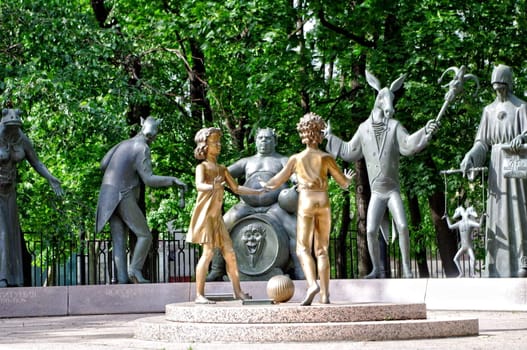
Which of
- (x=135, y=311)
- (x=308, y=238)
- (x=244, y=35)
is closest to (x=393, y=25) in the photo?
(x=244, y=35)

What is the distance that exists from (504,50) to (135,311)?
35.5ft

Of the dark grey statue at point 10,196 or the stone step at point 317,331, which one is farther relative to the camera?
Result: the dark grey statue at point 10,196

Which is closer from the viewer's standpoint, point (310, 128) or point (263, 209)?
point (310, 128)

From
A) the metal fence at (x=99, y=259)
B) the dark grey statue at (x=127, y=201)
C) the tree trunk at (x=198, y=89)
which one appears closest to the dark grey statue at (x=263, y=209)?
the metal fence at (x=99, y=259)

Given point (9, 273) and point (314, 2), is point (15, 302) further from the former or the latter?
point (314, 2)

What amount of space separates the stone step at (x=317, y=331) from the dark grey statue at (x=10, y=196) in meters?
7.26

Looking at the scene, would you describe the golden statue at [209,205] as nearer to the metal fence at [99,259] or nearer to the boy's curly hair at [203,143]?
the boy's curly hair at [203,143]

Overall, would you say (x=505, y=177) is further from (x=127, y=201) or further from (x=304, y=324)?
(x=304, y=324)

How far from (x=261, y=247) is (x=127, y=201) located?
246 cm

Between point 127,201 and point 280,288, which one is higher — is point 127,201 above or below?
above

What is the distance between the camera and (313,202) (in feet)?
38.2

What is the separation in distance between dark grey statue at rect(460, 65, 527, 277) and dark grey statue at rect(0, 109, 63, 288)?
7.11 m

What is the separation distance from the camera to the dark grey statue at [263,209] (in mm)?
18656

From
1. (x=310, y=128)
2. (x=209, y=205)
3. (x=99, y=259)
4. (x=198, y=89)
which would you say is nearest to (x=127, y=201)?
(x=99, y=259)
